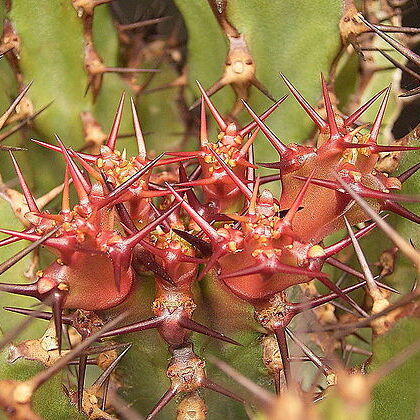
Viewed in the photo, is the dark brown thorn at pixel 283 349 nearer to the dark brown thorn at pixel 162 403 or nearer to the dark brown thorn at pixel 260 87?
the dark brown thorn at pixel 162 403

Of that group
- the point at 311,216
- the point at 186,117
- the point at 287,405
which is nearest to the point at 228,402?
the point at 311,216

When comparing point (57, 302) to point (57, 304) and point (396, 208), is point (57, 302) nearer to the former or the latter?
point (57, 304)

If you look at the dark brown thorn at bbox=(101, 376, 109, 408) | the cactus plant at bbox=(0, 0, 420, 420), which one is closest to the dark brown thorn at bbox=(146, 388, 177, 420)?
the cactus plant at bbox=(0, 0, 420, 420)

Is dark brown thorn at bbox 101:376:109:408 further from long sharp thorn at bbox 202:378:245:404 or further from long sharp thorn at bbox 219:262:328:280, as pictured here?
long sharp thorn at bbox 219:262:328:280

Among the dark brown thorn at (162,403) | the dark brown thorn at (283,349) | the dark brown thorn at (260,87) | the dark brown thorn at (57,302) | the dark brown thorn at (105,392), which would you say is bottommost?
the dark brown thorn at (105,392)

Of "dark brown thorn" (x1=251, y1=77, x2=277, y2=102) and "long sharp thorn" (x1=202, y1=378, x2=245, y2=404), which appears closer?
"long sharp thorn" (x1=202, y1=378, x2=245, y2=404)

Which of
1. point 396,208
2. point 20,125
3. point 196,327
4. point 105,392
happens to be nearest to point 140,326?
point 196,327

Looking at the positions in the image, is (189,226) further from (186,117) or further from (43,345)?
(186,117)

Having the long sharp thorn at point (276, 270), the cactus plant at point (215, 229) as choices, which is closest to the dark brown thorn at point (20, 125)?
the cactus plant at point (215, 229)
